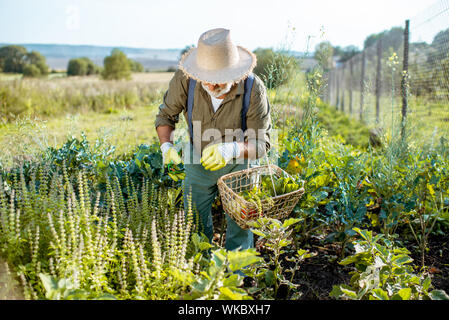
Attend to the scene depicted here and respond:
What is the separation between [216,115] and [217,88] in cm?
18

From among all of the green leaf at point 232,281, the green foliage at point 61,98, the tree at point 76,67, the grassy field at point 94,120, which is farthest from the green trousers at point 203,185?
the tree at point 76,67

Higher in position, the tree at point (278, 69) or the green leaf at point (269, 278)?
the tree at point (278, 69)

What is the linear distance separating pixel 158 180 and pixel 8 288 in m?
1.32

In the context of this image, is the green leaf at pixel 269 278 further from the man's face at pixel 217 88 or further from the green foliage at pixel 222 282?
the man's face at pixel 217 88

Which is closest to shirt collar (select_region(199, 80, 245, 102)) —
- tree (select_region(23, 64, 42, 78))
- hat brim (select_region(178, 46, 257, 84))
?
hat brim (select_region(178, 46, 257, 84))

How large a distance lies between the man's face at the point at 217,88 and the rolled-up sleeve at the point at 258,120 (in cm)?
16

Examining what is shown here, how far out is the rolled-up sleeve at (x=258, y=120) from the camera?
205 cm

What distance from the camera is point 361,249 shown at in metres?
1.74

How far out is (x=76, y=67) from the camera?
109ft

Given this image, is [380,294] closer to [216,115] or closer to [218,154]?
[218,154]

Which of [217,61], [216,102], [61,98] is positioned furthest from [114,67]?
[217,61]
